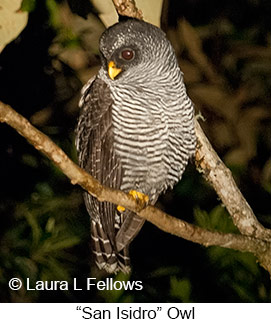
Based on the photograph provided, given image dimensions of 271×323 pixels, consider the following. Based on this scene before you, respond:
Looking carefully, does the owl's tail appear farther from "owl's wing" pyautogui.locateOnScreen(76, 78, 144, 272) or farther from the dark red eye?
the dark red eye

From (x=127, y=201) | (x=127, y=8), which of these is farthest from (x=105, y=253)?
(x=127, y=8)

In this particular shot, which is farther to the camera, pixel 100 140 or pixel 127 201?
pixel 100 140

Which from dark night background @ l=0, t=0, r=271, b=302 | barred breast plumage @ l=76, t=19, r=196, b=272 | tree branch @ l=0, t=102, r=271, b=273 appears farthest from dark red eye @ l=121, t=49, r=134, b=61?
tree branch @ l=0, t=102, r=271, b=273

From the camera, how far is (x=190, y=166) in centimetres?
134

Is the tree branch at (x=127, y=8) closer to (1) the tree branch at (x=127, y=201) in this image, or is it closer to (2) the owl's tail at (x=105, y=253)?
(1) the tree branch at (x=127, y=201)

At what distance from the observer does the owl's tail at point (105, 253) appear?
1260mm

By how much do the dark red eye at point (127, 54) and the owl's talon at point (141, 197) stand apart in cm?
26

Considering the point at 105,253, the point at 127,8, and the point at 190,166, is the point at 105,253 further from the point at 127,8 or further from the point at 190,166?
the point at 127,8

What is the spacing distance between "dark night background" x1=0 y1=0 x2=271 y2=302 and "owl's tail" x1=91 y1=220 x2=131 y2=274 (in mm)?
29

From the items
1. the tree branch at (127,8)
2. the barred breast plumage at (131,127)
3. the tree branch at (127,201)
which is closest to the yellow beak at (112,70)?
the barred breast plumage at (131,127)

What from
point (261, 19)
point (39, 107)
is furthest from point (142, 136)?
point (261, 19)

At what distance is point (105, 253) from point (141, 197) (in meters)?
0.15

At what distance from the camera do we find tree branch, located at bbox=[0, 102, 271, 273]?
0.94 m

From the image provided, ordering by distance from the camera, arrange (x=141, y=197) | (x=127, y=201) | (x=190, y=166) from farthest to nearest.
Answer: (x=190, y=166) < (x=141, y=197) < (x=127, y=201)
